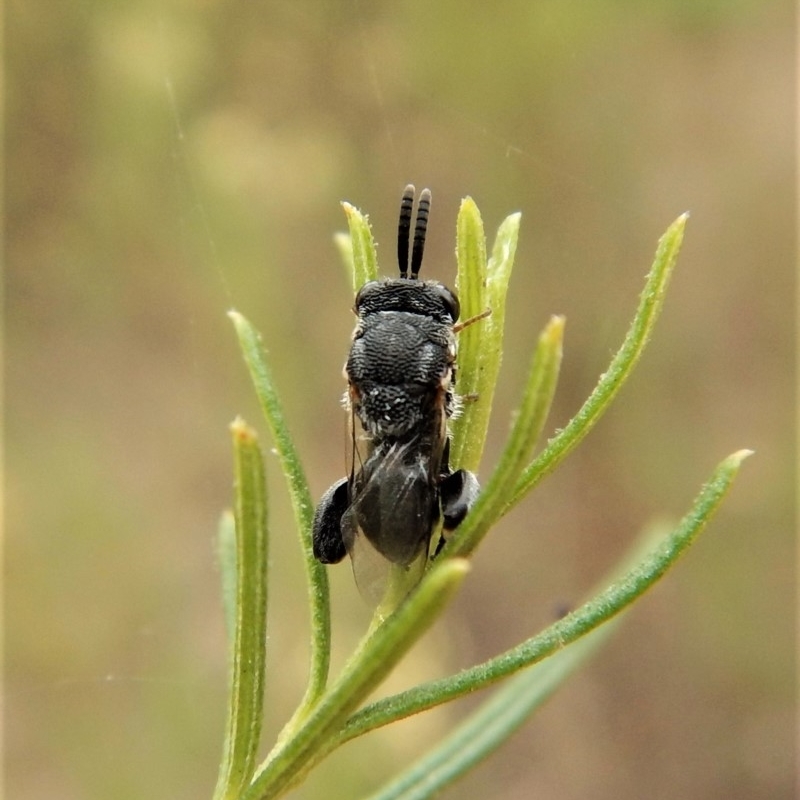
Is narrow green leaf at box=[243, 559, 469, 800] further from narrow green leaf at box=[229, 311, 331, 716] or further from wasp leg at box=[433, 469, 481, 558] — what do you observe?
wasp leg at box=[433, 469, 481, 558]

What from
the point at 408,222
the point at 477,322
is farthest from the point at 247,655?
the point at 408,222

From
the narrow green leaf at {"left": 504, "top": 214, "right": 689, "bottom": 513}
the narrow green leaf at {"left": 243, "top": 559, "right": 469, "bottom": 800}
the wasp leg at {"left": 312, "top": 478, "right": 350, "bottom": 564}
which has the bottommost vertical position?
the narrow green leaf at {"left": 243, "top": 559, "right": 469, "bottom": 800}

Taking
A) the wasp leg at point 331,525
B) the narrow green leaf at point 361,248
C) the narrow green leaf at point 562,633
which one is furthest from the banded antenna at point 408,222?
the narrow green leaf at point 562,633

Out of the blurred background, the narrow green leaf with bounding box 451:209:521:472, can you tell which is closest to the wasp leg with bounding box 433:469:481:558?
the narrow green leaf with bounding box 451:209:521:472

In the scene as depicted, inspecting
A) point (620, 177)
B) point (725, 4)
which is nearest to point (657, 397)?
point (620, 177)

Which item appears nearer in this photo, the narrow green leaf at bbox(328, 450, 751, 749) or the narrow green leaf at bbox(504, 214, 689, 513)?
the narrow green leaf at bbox(328, 450, 751, 749)

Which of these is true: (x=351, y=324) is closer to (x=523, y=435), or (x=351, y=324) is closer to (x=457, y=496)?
(x=457, y=496)

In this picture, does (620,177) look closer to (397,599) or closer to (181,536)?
(181,536)
